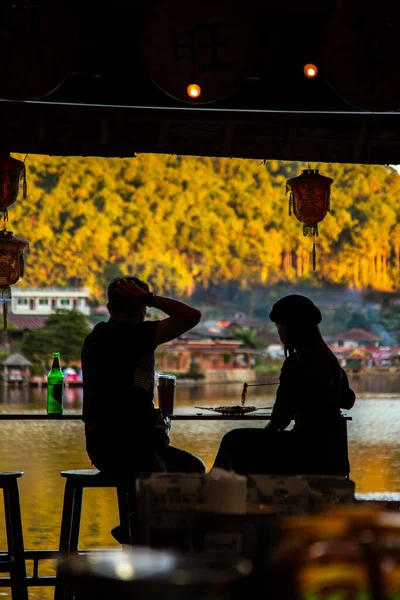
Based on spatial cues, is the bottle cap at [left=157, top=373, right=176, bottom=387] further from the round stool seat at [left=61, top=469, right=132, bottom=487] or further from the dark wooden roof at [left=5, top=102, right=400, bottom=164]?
the dark wooden roof at [left=5, top=102, right=400, bottom=164]

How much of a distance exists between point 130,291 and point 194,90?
1.98 ft

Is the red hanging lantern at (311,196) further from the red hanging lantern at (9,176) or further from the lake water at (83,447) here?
the red hanging lantern at (9,176)

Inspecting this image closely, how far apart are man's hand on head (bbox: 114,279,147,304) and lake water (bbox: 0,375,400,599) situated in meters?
0.27

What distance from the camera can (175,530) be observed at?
95 centimetres

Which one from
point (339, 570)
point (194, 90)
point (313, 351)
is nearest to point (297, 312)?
point (313, 351)

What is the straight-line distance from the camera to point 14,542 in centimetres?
269

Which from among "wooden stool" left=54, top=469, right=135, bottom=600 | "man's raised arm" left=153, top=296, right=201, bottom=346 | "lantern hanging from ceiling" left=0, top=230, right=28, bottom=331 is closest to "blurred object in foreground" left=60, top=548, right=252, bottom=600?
"man's raised arm" left=153, top=296, right=201, bottom=346

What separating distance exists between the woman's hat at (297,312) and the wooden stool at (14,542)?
2.70 ft

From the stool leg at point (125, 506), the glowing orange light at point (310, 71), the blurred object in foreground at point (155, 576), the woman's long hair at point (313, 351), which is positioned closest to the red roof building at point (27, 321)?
the stool leg at point (125, 506)

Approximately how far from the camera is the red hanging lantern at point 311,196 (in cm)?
387

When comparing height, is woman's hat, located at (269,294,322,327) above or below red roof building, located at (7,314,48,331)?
below

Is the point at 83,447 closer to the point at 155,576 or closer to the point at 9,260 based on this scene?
the point at 9,260

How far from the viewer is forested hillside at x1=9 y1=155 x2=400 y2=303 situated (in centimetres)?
1428

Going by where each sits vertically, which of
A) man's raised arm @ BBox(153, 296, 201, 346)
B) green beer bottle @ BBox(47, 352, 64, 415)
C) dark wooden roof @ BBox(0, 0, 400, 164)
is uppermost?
dark wooden roof @ BBox(0, 0, 400, 164)
